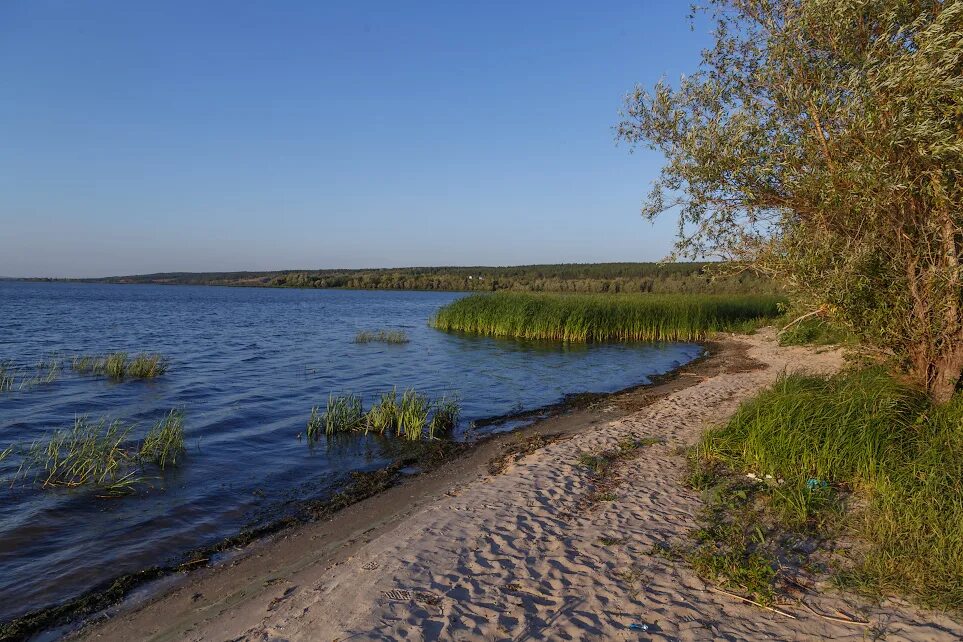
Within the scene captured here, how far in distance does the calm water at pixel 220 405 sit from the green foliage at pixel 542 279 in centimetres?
612

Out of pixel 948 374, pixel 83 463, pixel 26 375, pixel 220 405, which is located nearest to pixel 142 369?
pixel 26 375

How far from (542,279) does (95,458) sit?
70792 mm

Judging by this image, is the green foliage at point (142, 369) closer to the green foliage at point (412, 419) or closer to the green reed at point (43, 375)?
the green reed at point (43, 375)

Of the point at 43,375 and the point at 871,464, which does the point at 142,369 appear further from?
the point at 871,464

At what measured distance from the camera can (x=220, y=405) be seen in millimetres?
14055

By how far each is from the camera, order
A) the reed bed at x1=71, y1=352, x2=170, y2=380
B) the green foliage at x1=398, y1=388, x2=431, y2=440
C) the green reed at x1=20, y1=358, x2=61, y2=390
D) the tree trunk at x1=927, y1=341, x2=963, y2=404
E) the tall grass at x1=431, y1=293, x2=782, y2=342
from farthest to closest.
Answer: the tall grass at x1=431, y1=293, x2=782, y2=342 < the reed bed at x1=71, y1=352, x2=170, y2=380 < the green reed at x1=20, y1=358, x2=61, y2=390 < the green foliage at x1=398, y1=388, x2=431, y2=440 < the tree trunk at x1=927, y1=341, x2=963, y2=404

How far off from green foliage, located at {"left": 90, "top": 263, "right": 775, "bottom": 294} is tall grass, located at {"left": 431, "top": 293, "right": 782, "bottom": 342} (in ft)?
7.65

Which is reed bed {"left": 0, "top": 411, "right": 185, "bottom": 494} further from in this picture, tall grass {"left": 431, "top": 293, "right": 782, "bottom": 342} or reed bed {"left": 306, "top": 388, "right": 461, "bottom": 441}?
tall grass {"left": 431, "top": 293, "right": 782, "bottom": 342}

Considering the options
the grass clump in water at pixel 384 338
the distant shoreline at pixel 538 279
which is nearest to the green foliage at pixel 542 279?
the distant shoreline at pixel 538 279

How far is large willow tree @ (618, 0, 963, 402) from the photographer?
228 inches

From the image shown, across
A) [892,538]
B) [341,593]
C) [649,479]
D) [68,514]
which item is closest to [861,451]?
[892,538]

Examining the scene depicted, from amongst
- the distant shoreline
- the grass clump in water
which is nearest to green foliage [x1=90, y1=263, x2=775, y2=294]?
the distant shoreline

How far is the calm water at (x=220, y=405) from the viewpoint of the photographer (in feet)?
22.5

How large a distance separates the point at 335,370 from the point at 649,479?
46.4 ft
